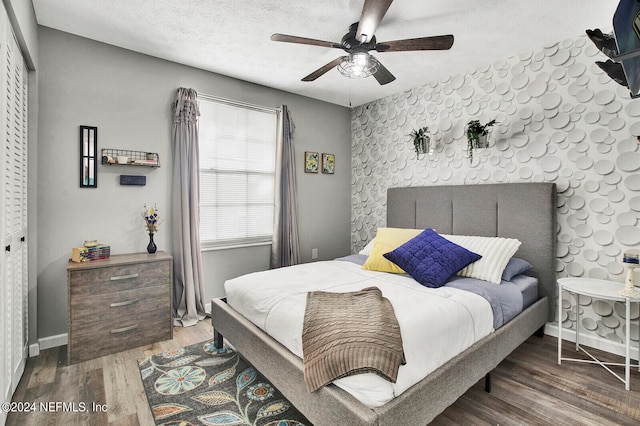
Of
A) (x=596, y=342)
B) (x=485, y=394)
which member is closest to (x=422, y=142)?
(x=596, y=342)

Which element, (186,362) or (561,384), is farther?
(186,362)

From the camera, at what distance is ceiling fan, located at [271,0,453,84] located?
1.85 metres

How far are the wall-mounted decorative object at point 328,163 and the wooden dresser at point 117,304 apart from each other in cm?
239

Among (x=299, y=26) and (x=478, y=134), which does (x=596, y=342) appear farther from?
(x=299, y=26)

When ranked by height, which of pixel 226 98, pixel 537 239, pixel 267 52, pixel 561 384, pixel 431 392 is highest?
pixel 267 52

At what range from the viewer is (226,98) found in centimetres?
353

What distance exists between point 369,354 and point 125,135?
9.39ft

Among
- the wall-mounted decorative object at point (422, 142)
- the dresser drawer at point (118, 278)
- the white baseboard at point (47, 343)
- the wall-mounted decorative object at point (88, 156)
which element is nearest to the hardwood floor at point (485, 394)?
the white baseboard at point (47, 343)

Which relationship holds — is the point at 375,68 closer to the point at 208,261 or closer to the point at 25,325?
the point at 208,261

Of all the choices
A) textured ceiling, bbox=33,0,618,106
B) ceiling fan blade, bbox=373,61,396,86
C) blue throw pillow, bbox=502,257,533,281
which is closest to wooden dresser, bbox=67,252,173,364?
textured ceiling, bbox=33,0,618,106

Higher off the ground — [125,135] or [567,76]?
[567,76]

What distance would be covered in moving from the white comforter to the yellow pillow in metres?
0.10

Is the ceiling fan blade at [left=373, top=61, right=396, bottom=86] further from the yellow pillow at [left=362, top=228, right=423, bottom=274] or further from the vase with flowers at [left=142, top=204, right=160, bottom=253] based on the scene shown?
the vase with flowers at [left=142, top=204, right=160, bottom=253]

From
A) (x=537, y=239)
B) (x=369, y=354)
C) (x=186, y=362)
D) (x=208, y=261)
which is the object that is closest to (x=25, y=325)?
(x=186, y=362)
